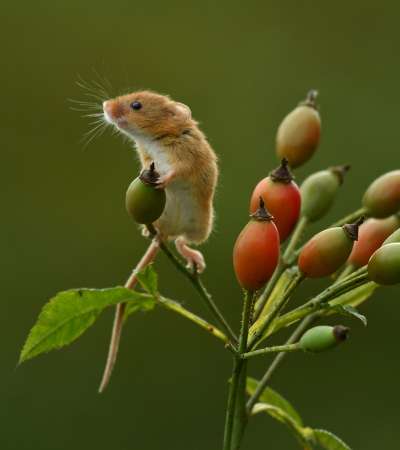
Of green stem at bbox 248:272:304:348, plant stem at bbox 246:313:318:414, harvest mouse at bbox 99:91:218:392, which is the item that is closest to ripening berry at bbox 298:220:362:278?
green stem at bbox 248:272:304:348

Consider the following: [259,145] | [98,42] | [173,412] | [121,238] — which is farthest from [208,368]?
[98,42]

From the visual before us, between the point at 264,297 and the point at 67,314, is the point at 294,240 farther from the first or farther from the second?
the point at 67,314

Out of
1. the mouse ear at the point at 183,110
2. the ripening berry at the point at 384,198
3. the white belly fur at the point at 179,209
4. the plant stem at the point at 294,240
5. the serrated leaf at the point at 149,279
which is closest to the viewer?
the serrated leaf at the point at 149,279

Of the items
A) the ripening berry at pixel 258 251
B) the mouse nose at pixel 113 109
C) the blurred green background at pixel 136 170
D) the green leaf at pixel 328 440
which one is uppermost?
the mouse nose at pixel 113 109

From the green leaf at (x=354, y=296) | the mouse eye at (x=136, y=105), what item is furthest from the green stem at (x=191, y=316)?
the mouse eye at (x=136, y=105)

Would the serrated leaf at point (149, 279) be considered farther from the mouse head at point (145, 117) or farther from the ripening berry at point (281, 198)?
the mouse head at point (145, 117)
